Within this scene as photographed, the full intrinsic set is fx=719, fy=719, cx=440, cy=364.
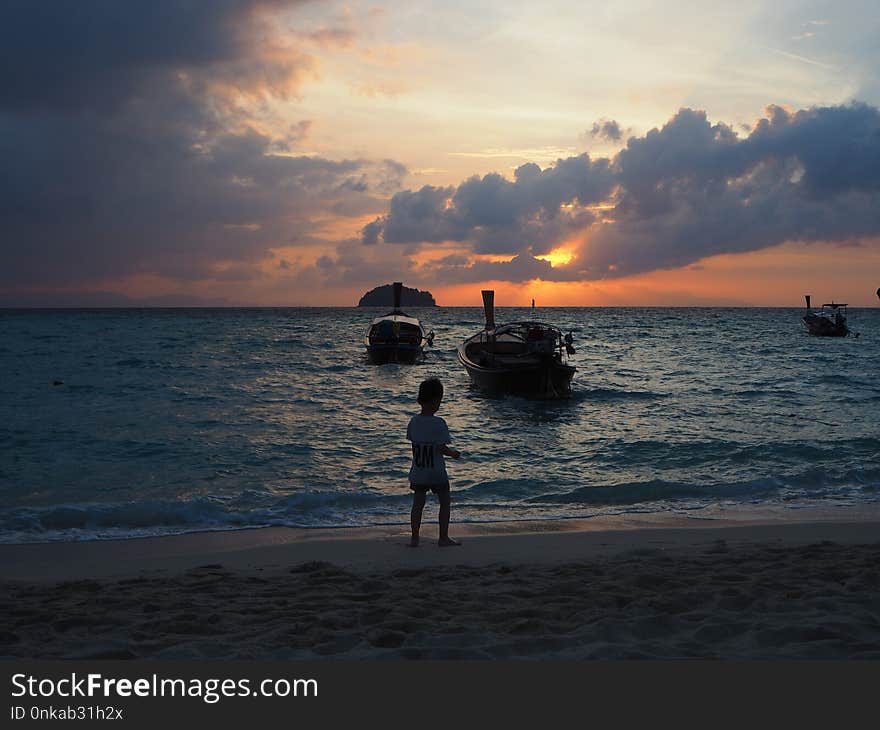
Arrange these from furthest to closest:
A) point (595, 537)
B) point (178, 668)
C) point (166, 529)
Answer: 1. point (166, 529)
2. point (595, 537)
3. point (178, 668)

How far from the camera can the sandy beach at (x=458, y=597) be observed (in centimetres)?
482

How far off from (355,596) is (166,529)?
5092mm

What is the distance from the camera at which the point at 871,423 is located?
19703mm

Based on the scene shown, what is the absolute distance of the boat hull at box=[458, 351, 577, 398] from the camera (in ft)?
85.9

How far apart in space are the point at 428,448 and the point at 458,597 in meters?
2.44

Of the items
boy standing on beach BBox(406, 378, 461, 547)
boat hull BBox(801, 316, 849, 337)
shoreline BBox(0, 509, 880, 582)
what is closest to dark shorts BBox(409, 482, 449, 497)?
boy standing on beach BBox(406, 378, 461, 547)

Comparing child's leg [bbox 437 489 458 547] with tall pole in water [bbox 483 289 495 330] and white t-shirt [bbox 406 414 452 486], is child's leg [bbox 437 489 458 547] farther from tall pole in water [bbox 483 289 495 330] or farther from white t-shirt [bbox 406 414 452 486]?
tall pole in water [bbox 483 289 495 330]

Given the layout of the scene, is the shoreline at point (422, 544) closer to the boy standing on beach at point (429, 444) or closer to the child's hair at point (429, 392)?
the boy standing on beach at point (429, 444)

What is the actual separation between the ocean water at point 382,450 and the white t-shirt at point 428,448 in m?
2.50

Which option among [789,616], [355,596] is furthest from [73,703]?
[789,616]

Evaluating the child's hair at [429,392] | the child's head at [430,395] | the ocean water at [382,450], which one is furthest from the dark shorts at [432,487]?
the ocean water at [382,450]

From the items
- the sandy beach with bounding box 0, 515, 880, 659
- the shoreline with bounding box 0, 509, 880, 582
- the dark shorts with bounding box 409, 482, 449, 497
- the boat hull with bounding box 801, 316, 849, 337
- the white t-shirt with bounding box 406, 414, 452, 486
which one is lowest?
the shoreline with bounding box 0, 509, 880, 582

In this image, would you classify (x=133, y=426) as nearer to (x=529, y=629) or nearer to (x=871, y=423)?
(x=529, y=629)

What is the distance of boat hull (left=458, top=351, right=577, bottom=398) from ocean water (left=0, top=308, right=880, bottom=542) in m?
0.57
